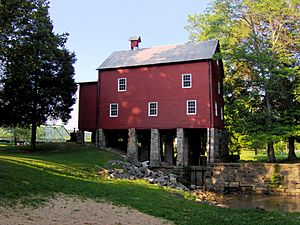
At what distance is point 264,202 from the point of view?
68.5ft

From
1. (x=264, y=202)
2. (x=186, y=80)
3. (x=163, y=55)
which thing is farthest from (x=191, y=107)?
(x=264, y=202)

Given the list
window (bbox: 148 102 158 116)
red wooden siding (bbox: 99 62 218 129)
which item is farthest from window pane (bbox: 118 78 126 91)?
window (bbox: 148 102 158 116)

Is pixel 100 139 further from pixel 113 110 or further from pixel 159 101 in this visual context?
pixel 159 101

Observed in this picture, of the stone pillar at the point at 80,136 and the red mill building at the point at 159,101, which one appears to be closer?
the red mill building at the point at 159,101

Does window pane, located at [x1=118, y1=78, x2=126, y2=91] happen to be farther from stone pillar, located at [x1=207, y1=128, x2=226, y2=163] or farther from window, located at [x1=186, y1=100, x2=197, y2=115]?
stone pillar, located at [x1=207, y1=128, x2=226, y2=163]

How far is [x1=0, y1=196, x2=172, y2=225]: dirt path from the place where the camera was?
346 inches

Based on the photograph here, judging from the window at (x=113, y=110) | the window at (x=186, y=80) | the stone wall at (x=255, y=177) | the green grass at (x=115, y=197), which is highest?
the window at (x=186, y=80)

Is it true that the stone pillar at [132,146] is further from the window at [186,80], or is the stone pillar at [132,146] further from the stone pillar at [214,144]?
the stone pillar at [214,144]

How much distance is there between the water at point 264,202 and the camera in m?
18.7

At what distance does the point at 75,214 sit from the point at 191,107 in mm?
19080

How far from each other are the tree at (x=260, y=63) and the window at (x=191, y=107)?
476 centimetres

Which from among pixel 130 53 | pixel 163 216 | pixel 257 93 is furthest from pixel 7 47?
pixel 257 93

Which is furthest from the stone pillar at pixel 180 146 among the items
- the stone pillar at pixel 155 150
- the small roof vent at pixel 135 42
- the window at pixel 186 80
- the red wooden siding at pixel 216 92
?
the small roof vent at pixel 135 42

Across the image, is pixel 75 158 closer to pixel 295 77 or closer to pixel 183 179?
pixel 183 179
